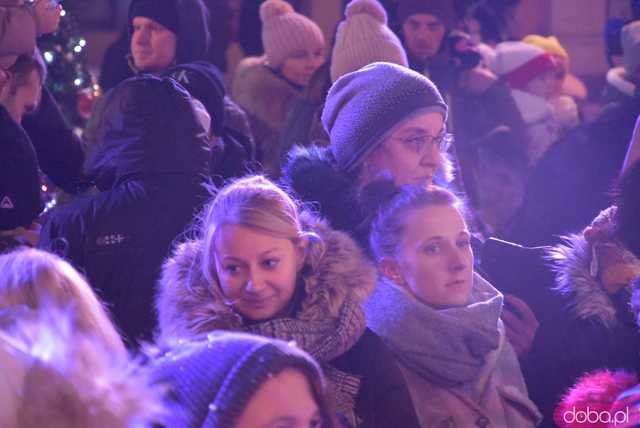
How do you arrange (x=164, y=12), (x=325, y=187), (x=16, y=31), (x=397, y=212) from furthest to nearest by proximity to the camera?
(x=164, y=12) → (x=16, y=31) → (x=325, y=187) → (x=397, y=212)

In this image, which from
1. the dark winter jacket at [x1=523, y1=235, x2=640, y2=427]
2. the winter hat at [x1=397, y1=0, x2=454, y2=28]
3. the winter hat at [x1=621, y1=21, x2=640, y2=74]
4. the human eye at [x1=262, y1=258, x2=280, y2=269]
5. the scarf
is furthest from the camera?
the winter hat at [x1=397, y1=0, x2=454, y2=28]

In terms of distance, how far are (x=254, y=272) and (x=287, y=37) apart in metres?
3.24

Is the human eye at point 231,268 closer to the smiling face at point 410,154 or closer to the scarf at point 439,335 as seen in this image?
the scarf at point 439,335

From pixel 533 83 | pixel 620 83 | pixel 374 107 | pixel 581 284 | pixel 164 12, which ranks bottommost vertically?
pixel 533 83

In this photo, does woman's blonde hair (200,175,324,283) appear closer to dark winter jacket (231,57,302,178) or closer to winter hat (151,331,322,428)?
winter hat (151,331,322,428)

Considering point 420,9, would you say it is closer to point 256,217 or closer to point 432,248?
point 432,248

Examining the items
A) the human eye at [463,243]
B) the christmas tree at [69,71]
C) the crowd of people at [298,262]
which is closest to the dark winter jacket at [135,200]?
the crowd of people at [298,262]

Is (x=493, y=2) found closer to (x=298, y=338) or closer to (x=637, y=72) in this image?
(x=637, y=72)

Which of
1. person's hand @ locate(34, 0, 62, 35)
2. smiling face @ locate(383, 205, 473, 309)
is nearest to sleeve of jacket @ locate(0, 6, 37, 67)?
person's hand @ locate(34, 0, 62, 35)

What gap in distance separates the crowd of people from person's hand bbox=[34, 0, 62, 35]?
11 millimetres

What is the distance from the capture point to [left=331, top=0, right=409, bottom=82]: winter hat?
4340mm

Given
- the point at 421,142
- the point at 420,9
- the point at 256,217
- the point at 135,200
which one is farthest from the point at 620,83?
the point at 256,217

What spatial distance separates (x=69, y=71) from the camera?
607 cm

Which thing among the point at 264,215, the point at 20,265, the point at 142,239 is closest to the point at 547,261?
the point at 264,215
